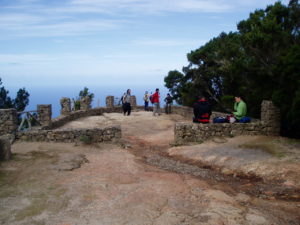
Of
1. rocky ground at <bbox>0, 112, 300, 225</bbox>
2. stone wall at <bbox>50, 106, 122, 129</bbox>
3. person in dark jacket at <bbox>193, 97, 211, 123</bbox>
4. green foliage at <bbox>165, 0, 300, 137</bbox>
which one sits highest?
green foliage at <bbox>165, 0, 300, 137</bbox>

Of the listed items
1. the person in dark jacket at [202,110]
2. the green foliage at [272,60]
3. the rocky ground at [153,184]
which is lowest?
the rocky ground at [153,184]

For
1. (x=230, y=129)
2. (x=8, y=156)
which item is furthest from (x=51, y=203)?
(x=230, y=129)

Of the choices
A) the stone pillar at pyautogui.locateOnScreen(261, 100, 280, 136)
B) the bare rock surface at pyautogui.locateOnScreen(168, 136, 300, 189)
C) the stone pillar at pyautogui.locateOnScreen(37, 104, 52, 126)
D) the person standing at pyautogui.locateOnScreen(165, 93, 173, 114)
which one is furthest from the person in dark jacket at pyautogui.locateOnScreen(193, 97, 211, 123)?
the person standing at pyautogui.locateOnScreen(165, 93, 173, 114)

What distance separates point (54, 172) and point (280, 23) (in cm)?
1139

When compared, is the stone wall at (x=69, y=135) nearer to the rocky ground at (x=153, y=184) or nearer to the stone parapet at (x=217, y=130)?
the rocky ground at (x=153, y=184)

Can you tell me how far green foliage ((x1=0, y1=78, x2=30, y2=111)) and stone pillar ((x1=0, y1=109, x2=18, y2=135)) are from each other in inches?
666

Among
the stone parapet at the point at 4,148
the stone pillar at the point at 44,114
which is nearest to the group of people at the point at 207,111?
the stone pillar at the point at 44,114

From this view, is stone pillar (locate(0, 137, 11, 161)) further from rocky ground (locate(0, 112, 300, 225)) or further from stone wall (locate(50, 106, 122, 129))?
stone wall (locate(50, 106, 122, 129))

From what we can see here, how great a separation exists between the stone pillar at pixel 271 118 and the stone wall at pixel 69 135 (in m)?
6.34

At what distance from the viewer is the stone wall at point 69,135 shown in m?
13.1

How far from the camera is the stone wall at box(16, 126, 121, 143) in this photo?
13.1 metres

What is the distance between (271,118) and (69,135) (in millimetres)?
8155

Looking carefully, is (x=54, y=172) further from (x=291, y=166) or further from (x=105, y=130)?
(x=291, y=166)

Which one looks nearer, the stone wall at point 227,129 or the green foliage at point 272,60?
the green foliage at point 272,60
